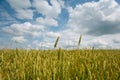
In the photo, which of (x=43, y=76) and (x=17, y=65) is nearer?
(x=43, y=76)

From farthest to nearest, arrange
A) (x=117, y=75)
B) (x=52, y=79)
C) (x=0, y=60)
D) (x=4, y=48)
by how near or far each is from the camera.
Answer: (x=4, y=48) < (x=0, y=60) < (x=117, y=75) < (x=52, y=79)

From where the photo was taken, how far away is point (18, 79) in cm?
281

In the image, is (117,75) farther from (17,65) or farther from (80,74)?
(17,65)

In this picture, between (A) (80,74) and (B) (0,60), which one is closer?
(A) (80,74)

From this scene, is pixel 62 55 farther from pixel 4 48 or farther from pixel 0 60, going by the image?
pixel 4 48

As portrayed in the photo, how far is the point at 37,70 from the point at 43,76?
0.19 meters

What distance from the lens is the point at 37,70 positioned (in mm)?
2928

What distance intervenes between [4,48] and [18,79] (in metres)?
5.52

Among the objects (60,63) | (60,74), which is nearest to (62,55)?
(60,63)

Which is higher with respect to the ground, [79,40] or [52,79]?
[79,40]


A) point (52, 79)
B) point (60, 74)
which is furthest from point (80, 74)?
point (52, 79)

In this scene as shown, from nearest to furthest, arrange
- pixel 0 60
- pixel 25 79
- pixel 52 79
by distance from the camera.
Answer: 1. pixel 52 79
2. pixel 25 79
3. pixel 0 60

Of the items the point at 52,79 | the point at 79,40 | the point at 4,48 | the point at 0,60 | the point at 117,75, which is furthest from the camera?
the point at 4,48

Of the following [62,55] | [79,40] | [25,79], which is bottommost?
[25,79]
